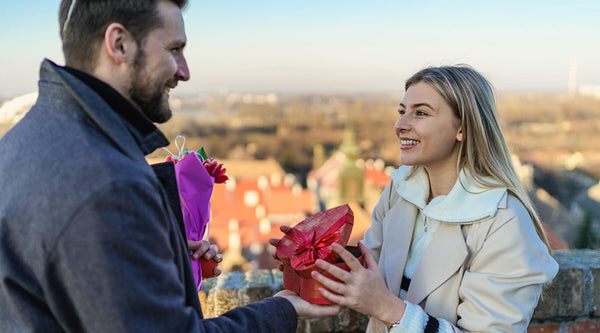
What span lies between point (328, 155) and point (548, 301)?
238 feet

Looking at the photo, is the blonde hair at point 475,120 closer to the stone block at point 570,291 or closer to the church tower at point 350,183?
the stone block at point 570,291

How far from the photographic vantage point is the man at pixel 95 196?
40.8 inches

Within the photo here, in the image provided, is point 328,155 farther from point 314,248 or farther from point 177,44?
point 177,44

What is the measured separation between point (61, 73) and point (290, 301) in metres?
1.01

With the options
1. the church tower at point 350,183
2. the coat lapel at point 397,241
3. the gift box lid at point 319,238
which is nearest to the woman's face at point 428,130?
the coat lapel at point 397,241

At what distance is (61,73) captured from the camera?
1199 mm

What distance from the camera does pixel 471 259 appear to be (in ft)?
5.90

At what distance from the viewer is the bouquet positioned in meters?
1.76

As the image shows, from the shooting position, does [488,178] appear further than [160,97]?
Yes

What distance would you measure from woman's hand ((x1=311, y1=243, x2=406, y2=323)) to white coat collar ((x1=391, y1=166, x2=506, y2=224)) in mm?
427

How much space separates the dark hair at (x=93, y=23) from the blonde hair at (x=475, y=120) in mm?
1290

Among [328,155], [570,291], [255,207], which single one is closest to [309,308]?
[570,291]

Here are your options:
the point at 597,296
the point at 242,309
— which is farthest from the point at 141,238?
the point at 597,296

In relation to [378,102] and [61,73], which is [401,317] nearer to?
[61,73]
